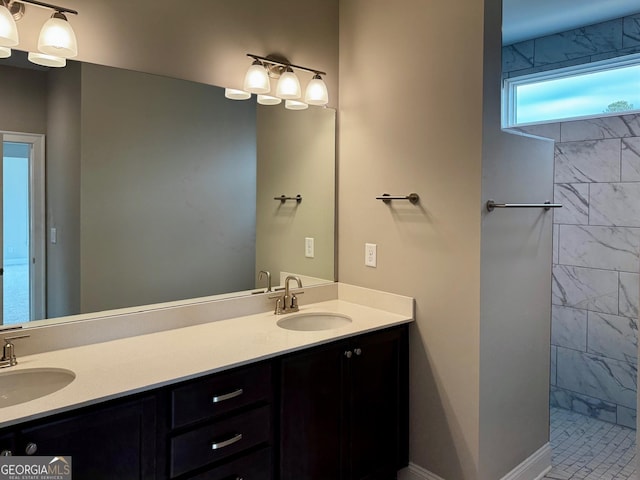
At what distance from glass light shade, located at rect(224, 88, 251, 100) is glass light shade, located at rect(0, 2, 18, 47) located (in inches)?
34.2

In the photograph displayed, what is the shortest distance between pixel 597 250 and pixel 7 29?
350 cm

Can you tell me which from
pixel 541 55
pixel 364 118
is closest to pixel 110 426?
pixel 364 118

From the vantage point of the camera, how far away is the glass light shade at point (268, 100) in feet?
7.71

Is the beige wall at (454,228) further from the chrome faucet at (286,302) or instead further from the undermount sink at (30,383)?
the undermount sink at (30,383)

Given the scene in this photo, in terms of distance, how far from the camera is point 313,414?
6.14 feet

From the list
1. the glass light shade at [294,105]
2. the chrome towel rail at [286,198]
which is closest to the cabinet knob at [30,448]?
the chrome towel rail at [286,198]

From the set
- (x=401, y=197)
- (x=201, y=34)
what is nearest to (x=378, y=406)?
(x=401, y=197)

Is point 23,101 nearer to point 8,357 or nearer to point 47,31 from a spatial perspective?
point 47,31

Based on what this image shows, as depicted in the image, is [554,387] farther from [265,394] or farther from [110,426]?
[110,426]

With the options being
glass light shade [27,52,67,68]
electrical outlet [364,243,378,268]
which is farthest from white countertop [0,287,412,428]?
glass light shade [27,52,67,68]

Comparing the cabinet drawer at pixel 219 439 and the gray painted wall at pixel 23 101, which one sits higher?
the gray painted wall at pixel 23 101

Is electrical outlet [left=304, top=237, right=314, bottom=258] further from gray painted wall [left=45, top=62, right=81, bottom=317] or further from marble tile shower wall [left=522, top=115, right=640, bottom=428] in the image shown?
marble tile shower wall [left=522, top=115, right=640, bottom=428]

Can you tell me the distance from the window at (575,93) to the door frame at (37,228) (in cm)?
336

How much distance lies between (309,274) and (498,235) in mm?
1070
